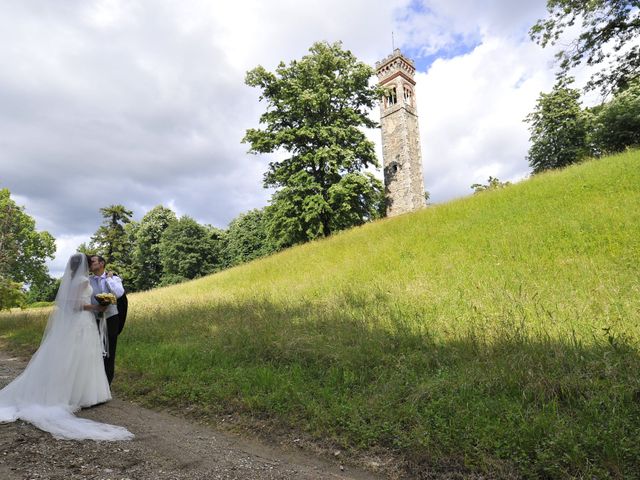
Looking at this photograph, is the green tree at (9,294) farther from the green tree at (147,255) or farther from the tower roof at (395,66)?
the tower roof at (395,66)

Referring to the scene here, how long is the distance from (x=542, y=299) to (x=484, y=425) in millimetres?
3813

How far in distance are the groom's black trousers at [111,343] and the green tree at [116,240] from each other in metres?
43.0

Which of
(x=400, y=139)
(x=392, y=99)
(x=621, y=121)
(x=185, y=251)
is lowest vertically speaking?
(x=185, y=251)

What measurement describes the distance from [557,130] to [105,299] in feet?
132

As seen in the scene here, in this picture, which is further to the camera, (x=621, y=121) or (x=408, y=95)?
(x=408, y=95)

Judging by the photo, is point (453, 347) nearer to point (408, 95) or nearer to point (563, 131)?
point (408, 95)

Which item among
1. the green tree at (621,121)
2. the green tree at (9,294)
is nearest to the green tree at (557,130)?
the green tree at (621,121)

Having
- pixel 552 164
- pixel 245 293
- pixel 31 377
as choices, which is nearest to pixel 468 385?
pixel 31 377

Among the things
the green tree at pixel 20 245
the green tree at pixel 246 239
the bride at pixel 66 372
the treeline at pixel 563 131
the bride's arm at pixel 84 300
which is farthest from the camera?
the green tree at pixel 246 239

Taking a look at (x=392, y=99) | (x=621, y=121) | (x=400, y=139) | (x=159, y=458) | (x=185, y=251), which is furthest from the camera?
(x=185, y=251)

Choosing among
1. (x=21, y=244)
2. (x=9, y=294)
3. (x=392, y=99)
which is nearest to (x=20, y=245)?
(x=21, y=244)

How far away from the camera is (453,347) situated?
507 centimetres

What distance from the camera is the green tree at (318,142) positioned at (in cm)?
1975

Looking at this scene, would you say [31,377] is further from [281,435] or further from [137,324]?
[137,324]
